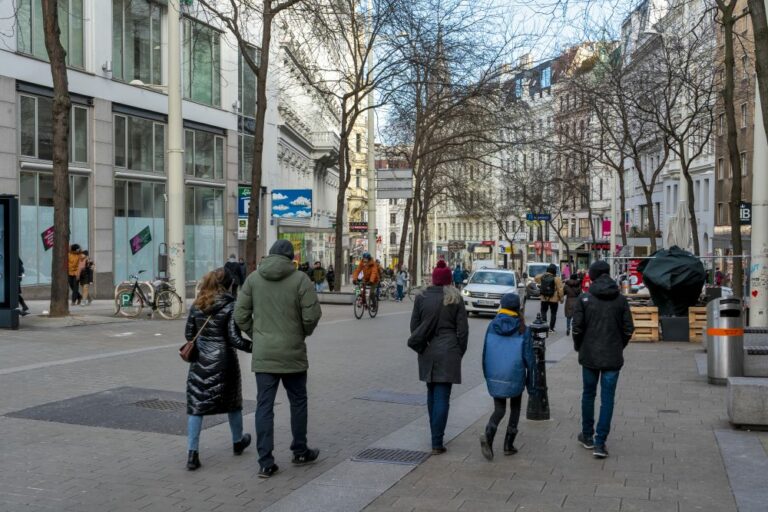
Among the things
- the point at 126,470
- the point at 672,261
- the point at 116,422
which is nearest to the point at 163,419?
the point at 116,422

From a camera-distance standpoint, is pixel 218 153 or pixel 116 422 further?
pixel 218 153

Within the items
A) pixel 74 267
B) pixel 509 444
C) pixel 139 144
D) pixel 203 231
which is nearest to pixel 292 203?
pixel 203 231

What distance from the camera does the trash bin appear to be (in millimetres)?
11328

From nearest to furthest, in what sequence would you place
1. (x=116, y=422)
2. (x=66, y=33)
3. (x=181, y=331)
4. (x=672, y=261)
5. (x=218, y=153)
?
(x=116, y=422) < (x=181, y=331) < (x=672, y=261) < (x=66, y=33) < (x=218, y=153)

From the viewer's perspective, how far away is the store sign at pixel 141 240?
1198 inches

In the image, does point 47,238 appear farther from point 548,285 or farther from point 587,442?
point 587,442

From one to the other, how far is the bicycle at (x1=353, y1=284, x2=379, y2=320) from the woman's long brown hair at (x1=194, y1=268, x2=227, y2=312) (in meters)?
17.6

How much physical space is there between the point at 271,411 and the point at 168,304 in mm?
15101

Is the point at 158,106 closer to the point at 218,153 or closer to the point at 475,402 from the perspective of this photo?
the point at 218,153

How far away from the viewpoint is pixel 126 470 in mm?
7109

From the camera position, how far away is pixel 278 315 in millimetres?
7180

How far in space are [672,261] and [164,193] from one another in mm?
18417

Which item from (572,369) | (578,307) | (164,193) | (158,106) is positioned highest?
(158,106)

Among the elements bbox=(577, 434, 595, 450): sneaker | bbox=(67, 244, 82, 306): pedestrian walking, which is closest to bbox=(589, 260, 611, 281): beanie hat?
bbox=(577, 434, 595, 450): sneaker
